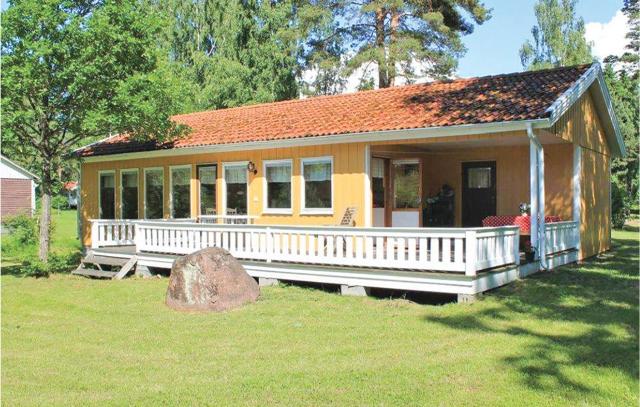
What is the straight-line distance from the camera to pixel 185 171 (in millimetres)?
16234

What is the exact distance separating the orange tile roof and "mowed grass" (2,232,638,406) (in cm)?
345

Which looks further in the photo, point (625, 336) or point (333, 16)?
point (333, 16)

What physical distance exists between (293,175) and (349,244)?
385 centimetres

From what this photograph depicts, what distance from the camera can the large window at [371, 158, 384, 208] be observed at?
13.6 metres

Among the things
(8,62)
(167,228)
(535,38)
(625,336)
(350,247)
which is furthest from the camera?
(535,38)

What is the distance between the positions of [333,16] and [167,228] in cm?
1818

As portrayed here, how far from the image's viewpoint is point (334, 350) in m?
6.69

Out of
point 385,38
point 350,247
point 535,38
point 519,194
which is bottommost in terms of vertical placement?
point 350,247

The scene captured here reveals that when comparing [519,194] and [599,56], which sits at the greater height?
[599,56]

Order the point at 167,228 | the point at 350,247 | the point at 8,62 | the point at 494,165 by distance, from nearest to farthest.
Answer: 1. the point at 350,247
2. the point at 8,62
3. the point at 167,228
4. the point at 494,165

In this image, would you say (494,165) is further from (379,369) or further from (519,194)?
(379,369)

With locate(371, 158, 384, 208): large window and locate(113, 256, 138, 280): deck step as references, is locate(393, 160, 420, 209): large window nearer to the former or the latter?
locate(371, 158, 384, 208): large window

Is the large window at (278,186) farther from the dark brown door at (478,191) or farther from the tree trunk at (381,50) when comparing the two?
the tree trunk at (381,50)

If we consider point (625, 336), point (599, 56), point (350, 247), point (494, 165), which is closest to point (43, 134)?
point (350, 247)
